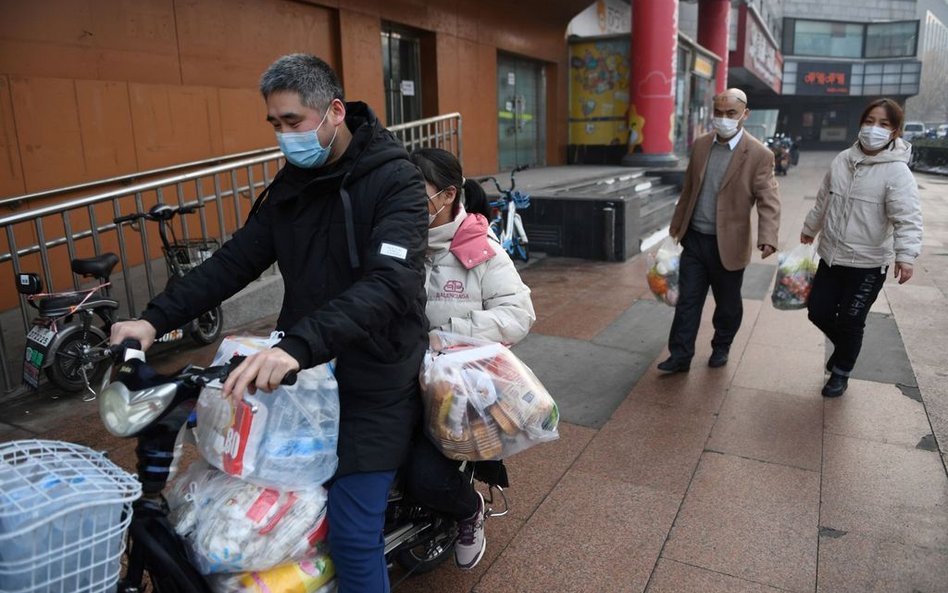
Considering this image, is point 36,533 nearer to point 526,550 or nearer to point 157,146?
point 526,550

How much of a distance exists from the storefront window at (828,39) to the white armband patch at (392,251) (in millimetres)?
56690

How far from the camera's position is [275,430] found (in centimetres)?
184

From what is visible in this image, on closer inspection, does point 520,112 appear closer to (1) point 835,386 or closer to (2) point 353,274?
(1) point 835,386

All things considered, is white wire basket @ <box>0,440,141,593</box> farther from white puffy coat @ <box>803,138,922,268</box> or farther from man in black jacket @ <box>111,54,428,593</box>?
white puffy coat @ <box>803,138,922,268</box>

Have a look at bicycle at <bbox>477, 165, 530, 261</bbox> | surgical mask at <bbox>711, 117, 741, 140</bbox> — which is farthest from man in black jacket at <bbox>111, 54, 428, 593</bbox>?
bicycle at <bbox>477, 165, 530, 261</bbox>

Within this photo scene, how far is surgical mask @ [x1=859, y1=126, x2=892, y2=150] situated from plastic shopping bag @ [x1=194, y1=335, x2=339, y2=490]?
370 cm

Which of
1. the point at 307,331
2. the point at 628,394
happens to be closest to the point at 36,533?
the point at 307,331

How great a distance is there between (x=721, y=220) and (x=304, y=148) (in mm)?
3442

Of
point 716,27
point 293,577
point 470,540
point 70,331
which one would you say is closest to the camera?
point 293,577

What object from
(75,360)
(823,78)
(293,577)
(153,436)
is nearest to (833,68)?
(823,78)

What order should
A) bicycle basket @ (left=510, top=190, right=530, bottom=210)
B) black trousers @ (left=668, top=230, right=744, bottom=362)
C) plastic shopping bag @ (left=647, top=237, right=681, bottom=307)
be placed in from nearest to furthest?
black trousers @ (left=668, top=230, right=744, bottom=362) → plastic shopping bag @ (left=647, top=237, right=681, bottom=307) → bicycle basket @ (left=510, top=190, right=530, bottom=210)

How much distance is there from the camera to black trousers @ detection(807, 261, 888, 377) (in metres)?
4.29

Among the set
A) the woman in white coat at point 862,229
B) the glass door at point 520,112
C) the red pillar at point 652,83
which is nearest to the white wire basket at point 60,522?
the woman in white coat at point 862,229

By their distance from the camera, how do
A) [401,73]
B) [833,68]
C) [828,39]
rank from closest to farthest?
[401,73]
[833,68]
[828,39]
